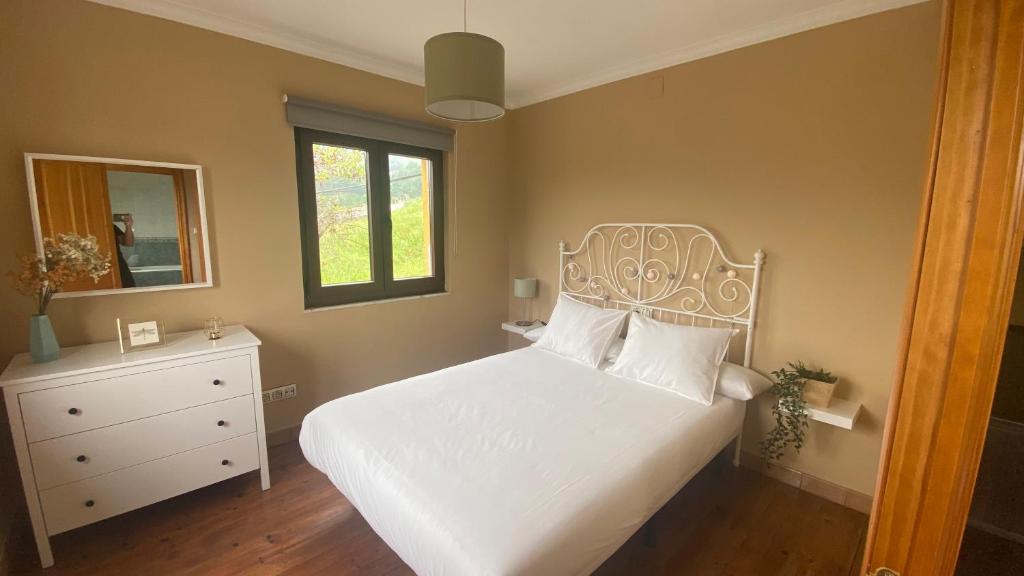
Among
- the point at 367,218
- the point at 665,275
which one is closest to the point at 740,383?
the point at 665,275

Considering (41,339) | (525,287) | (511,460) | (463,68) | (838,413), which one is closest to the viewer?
(463,68)

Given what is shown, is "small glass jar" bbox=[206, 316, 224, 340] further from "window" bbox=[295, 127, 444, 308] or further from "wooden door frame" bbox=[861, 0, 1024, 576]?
"wooden door frame" bbox=[861, 0, 1024, 576]

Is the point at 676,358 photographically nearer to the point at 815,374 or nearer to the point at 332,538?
the point at 815,374

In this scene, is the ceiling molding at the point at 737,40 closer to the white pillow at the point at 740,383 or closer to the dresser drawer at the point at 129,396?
the white pillow at the point at 740,383

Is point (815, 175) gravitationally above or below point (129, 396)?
above

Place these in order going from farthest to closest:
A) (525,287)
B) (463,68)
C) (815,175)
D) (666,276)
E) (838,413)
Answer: (525,287)
(666,276)
(815,175)
(838,413)
(463,68)

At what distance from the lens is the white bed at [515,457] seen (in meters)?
1.27

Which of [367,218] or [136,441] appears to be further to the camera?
[367,218]

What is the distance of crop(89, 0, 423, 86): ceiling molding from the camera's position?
6.82ft

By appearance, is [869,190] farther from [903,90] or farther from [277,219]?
[277,219]

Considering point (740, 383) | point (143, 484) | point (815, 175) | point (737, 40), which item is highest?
point (737, 40)

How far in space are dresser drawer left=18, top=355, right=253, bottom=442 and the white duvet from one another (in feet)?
1.66

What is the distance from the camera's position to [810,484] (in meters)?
2.33

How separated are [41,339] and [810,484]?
3.81m
